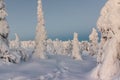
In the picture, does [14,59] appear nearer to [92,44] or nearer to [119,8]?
[119,8]

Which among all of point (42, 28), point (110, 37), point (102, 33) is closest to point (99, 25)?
point (102, 33)

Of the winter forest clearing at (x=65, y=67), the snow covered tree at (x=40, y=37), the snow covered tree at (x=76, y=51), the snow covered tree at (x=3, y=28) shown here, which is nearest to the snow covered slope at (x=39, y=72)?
the winter forest clearing at (x=65, y=67)

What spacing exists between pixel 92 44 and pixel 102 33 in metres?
76.6

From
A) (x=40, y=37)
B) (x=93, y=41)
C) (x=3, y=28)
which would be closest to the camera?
(x=3, y=28)

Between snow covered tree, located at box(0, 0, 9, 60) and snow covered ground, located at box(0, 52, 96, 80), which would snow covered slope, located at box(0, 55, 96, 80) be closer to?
snow covered ground, located at box(0, 52, 96, 80)

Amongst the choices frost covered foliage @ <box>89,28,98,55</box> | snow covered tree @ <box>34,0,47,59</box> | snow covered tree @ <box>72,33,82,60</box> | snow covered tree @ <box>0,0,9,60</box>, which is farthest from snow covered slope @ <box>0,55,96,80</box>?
frost covered foliage @ <box>89,28,98,55</box>

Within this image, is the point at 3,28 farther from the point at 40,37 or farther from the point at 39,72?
the point at 40,37

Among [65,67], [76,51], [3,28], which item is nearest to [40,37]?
[76,51]

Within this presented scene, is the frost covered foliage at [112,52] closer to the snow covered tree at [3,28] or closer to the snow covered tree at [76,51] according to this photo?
the snow covered tree at [3,28]

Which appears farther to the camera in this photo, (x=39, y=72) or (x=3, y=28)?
(x=3, y=28)

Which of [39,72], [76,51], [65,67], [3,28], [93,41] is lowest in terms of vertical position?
[39,72]

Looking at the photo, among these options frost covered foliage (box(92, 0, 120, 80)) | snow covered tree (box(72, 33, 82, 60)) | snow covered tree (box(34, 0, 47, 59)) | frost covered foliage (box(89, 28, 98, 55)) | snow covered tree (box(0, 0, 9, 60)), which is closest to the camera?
frost covered foliage (box(92, 0, 120, 80))

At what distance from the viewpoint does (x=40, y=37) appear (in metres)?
69.0

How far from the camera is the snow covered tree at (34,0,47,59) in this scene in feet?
220
